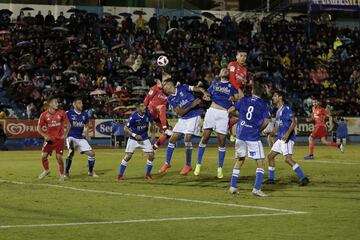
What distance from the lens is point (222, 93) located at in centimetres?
2062

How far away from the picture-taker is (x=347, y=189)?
18578 millimetres

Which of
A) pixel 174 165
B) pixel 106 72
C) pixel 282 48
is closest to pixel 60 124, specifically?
pixel 174 165

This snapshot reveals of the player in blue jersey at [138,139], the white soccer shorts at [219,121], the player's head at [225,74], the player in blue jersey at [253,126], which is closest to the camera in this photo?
the player in blue jersey at [253,126]

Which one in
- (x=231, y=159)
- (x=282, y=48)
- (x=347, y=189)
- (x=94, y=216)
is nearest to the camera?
(x=94, y=216)

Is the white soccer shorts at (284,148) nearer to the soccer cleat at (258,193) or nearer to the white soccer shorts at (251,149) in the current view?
the white soccer shorts at (251,149)

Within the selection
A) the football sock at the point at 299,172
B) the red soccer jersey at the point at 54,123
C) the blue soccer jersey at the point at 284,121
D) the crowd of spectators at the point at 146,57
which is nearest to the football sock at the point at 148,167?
the red soccer jersey at the point at 54,123

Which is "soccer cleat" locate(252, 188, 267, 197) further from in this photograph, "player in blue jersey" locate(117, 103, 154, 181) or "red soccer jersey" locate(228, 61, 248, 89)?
"player in blue jersey" locate(117, 103, 154, 181)

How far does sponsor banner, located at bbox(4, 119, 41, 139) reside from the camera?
127 ft

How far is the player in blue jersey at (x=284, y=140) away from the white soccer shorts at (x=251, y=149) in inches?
95.6

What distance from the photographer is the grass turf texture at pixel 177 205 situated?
12.1 m

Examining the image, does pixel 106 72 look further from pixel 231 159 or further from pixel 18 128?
pixel 231 159

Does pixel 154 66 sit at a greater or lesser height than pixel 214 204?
greater

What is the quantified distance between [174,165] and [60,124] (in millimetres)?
4716

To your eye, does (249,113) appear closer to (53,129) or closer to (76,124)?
(53,129)
